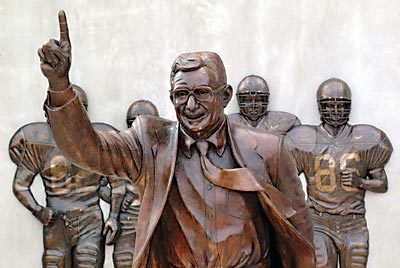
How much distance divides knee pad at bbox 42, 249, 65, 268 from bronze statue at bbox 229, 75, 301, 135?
1.89 meters

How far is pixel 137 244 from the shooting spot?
336 cm

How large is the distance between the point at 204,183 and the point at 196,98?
1.03 feet

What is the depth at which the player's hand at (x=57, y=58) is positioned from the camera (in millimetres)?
3004

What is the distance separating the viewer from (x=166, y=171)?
11.0 ft

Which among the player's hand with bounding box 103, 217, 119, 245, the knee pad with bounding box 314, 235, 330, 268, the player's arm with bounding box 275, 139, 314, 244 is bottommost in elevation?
the knee pad with bounding box 314, 235, 330, 268

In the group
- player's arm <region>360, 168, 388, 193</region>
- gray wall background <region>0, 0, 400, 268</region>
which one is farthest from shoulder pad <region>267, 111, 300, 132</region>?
player's arm <region>360, 168, 388, 193</region>

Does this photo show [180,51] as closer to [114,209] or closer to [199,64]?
[114,209]

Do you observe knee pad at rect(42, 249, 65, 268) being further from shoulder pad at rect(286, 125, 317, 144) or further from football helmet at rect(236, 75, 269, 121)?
shoulder pad at rect(286, 125, 317, 144)

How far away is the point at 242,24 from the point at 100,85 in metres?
1.40

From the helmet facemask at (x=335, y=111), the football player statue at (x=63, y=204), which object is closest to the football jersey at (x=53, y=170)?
the football player statue at (x=63, y=204)

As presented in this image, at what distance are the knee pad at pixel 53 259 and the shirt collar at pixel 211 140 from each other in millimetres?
4888

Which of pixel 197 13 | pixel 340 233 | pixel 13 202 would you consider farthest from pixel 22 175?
pixel 340 233

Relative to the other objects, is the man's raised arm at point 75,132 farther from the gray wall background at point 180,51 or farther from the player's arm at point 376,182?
the gray wall background at point 180,51

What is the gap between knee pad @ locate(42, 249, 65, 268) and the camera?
809 cm
